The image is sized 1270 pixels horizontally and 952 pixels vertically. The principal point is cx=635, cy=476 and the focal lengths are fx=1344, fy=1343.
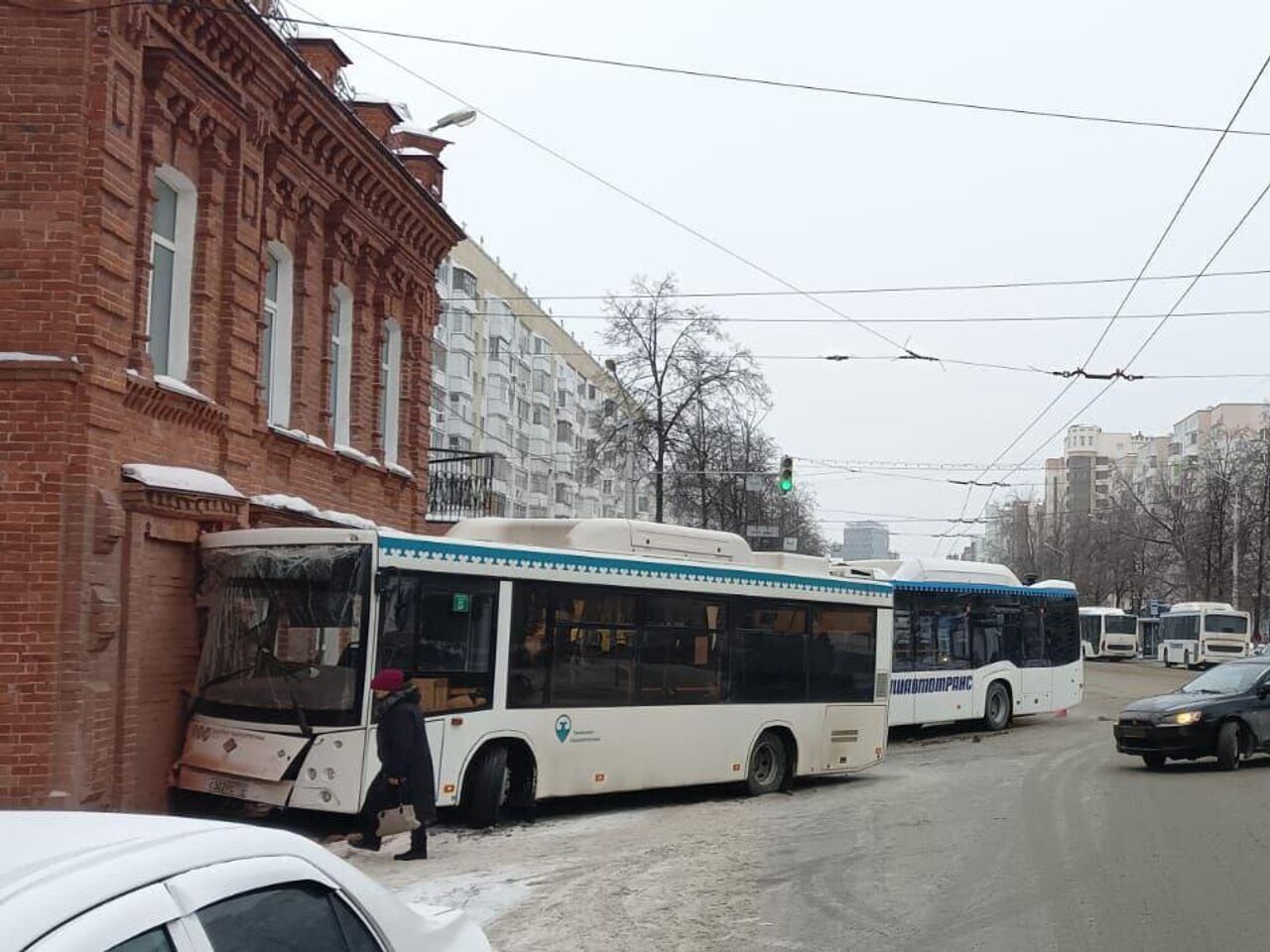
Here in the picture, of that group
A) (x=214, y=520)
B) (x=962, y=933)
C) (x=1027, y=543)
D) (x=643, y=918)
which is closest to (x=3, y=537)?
(x=214, y=520)

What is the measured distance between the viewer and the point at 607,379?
149 ft

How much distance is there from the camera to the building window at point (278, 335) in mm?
17047

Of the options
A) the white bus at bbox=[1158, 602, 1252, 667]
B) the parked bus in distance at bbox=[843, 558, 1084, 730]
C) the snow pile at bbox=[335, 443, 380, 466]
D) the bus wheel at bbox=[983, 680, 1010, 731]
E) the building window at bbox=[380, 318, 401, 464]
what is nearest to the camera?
the snow pile at bbox=[335, 443, 380, 466]

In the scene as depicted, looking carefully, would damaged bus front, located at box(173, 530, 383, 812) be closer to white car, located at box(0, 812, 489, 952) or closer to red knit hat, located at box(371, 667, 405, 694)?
red knit hat, located at box(371, 667, 405, 694)

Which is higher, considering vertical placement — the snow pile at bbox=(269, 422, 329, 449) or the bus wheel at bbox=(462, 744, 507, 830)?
the snow pile at bbox=(269, 422, 329, 449)

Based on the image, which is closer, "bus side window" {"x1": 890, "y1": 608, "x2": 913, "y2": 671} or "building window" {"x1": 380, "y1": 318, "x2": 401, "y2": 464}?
"building window" {"x1": 380, "y1": 318, "x2": 401, "y2": 464}

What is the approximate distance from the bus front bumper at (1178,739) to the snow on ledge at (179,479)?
11796 mm

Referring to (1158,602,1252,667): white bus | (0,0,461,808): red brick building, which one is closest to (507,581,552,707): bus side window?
(0,0,461,808): red brick building

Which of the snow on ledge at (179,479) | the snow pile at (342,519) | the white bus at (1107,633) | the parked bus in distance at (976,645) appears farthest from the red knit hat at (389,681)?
the white bus at (1107,633)

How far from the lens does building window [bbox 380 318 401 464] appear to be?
21891mm

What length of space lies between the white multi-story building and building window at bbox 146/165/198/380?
49347mm

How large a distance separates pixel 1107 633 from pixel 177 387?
6819 cm

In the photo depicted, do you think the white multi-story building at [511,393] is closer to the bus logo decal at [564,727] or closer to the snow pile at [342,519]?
the snow pile at [342,519]

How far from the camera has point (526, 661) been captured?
1335 cm
